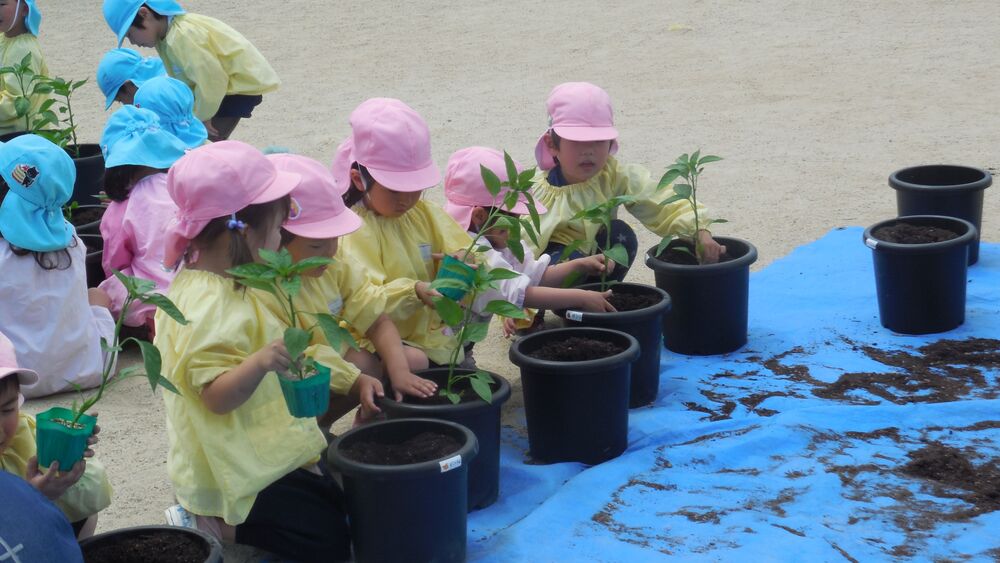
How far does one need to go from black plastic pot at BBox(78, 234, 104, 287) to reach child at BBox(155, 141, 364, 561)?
1.84 meters

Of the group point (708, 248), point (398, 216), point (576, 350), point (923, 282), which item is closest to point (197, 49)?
point (398, 216)

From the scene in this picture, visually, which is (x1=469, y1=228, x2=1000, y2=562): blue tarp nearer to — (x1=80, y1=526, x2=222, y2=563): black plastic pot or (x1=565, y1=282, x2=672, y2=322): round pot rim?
(x1=565, y1=282, x2=672, y2=322): round pot rim

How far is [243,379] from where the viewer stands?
239cm

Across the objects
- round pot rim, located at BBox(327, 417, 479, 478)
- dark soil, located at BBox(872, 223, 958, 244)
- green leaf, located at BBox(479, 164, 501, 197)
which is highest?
green leaf, located at BBox(479, 164, 501, 197)

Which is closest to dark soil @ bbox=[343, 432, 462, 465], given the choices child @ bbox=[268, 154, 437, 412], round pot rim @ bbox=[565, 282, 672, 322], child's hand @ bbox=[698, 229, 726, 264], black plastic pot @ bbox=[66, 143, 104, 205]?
child @ bbox=[268, 154, 437, 412]

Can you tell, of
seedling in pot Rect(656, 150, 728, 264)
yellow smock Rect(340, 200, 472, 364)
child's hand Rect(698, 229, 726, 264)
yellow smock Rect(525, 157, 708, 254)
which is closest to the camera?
yellow smock Rect(340, 200, 472, 364)

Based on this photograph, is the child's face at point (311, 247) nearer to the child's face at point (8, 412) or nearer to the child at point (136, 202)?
the child's face at point (8, 412)

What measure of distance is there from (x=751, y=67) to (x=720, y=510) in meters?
5.52

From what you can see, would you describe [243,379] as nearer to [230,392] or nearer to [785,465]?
[230,392]

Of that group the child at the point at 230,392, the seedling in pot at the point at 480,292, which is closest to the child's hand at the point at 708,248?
the seedling in pot at the point at 480,292

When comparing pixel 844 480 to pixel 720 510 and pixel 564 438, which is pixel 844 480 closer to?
pixel 720 510

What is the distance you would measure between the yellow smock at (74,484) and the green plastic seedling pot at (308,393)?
0.45 metres

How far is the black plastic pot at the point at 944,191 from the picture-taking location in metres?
4.27

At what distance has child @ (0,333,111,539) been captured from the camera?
2.12 m
